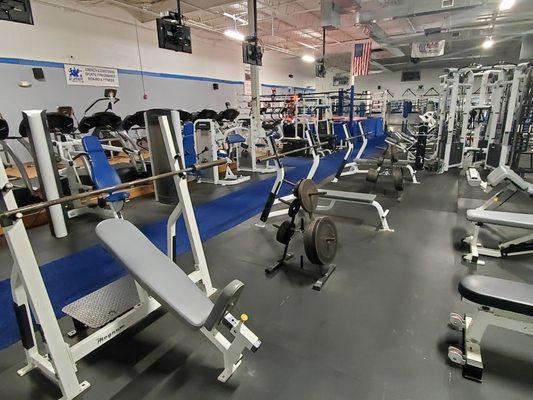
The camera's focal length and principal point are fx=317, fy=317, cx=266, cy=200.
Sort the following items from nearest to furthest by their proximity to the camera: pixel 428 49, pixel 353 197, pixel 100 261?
1. pixel 100 261
2. pixel 353 197
3. pixel 428 49

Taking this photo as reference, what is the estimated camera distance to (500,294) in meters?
1.56

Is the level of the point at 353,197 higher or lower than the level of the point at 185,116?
lower

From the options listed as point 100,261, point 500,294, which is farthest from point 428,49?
point 100,261

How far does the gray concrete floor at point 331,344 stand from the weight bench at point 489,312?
8 centimetres

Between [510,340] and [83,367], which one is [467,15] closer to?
[510,340]

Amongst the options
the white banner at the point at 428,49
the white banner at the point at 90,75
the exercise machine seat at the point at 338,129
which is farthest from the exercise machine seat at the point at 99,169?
the white banner at the point at 428,49

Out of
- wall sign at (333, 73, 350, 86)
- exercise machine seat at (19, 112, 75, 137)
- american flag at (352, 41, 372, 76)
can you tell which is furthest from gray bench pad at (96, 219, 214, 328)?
wall sign at (333, 73, 350, 86)

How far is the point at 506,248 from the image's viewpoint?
2902 mm

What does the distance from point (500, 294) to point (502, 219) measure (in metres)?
1.50

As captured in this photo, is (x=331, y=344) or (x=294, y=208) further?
(x=294, y=208)

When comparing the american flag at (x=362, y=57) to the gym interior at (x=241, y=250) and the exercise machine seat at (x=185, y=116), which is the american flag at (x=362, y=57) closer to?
the gym interior at (x=241, y=250)

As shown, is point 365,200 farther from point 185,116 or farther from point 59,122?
point 59,122

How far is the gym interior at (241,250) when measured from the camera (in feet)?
5.21

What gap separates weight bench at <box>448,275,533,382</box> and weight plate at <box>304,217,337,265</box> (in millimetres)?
1034
